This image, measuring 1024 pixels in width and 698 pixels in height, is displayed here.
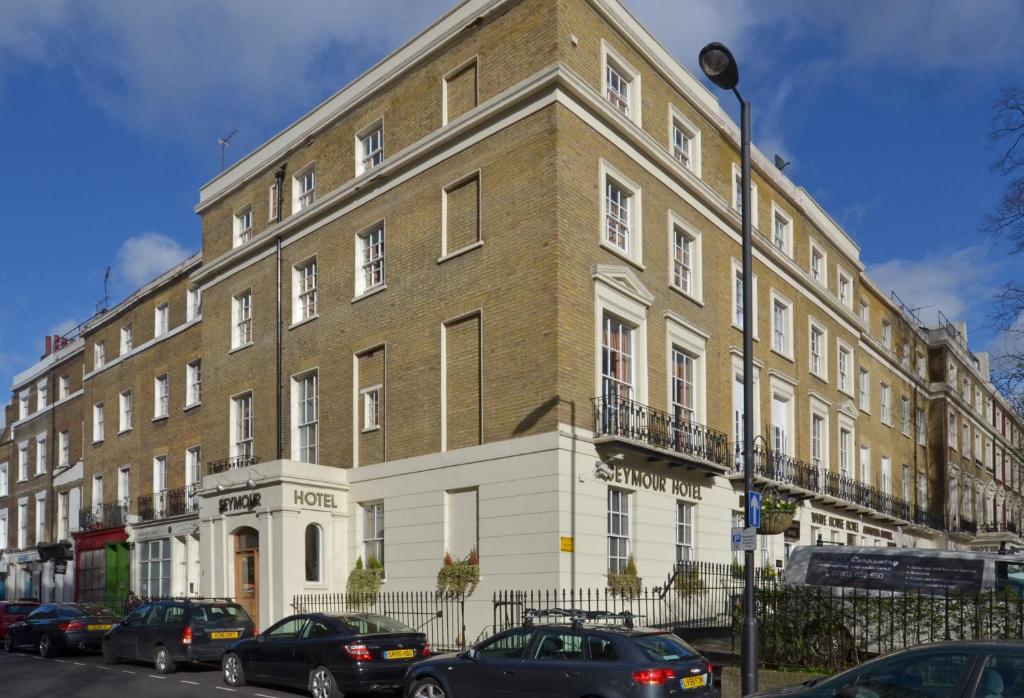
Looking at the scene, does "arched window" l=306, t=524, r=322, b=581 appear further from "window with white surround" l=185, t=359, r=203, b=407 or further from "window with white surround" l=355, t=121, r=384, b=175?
"window with white surround" l=185, t=359, r=203, b=407

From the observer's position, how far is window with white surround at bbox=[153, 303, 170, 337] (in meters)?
37.6

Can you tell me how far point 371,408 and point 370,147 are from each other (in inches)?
262

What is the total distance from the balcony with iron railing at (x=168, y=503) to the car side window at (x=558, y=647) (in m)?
21.9

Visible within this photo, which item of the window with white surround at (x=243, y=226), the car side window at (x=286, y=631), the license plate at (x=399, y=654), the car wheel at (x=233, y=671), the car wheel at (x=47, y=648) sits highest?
the window with white surround at (x=243, y=226)

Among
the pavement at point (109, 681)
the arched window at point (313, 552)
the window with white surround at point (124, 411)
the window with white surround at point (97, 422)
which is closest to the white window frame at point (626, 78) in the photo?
the arched window at point (313, 552)

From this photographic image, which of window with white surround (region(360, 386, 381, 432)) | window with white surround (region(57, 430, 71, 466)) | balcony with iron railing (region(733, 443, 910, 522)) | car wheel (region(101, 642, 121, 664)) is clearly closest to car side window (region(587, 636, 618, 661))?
window with white surround (region(360, 386, 381, 432))

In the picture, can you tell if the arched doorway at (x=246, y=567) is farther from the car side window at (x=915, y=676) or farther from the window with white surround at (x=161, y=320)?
the car side window at (x=915, y=676)

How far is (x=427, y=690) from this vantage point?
14250mm

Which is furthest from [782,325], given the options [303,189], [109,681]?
[109,681]

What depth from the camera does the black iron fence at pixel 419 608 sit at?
22.0 meters

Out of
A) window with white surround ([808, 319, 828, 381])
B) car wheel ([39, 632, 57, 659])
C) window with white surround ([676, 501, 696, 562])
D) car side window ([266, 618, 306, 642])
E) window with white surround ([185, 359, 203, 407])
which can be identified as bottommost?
car wheel ([39, 632, 57, 659])

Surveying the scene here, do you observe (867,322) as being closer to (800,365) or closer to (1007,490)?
(800,365)

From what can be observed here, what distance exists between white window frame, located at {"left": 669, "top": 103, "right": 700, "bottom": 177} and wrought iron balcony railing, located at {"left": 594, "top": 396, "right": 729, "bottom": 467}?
6.37 m

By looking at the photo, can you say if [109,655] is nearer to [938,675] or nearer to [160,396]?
[160,396]
